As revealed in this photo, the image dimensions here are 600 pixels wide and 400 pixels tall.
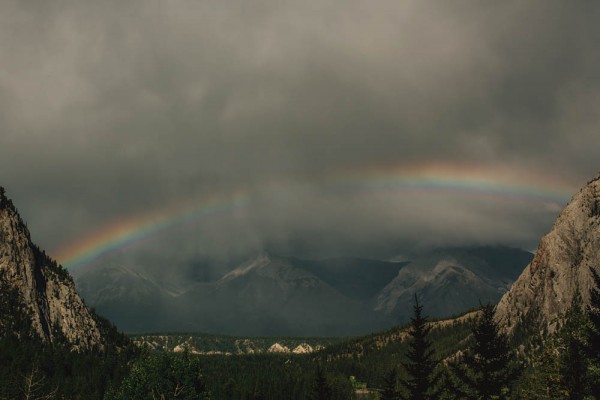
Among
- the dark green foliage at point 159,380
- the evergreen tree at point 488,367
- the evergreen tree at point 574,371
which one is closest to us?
the evergreen tree at point 488,367

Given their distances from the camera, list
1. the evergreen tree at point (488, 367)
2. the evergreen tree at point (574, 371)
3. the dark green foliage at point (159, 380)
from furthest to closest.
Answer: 1. the dark green foliage at point (159, 380)
2. the evergreen tree at point (574, 371)
3. the evergreen tree at point (488, 367)

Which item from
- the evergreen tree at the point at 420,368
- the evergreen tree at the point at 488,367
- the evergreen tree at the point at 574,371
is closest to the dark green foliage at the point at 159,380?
the evergreen tree at the point at 420,368

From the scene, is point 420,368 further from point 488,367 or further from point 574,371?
point 574,371

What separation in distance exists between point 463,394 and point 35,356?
197m

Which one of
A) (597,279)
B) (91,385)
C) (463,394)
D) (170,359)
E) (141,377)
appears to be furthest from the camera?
(91,385)

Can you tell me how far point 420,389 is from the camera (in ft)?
138

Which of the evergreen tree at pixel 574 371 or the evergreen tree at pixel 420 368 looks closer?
the evergreen tree at pixel 574 371

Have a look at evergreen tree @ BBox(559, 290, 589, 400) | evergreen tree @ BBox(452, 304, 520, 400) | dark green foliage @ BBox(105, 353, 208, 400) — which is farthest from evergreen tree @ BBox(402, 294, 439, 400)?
dark green foliage @ BBox(105, 353, 208, 400)

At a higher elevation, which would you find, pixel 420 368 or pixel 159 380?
pixel 420 368

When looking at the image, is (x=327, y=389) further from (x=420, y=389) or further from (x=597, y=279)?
(x=597, y=279)

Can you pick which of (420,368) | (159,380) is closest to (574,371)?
(420,368)

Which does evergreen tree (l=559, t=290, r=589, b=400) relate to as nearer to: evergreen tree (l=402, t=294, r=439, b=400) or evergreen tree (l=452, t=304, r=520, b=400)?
evergreen tree (l=452, t=304, r=520, b=400)

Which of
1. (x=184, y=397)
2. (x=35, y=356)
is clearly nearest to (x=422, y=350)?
(x=184, y=397)

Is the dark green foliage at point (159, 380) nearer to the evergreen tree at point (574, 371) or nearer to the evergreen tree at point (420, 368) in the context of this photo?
the evergreen tree at point (420, 368)
